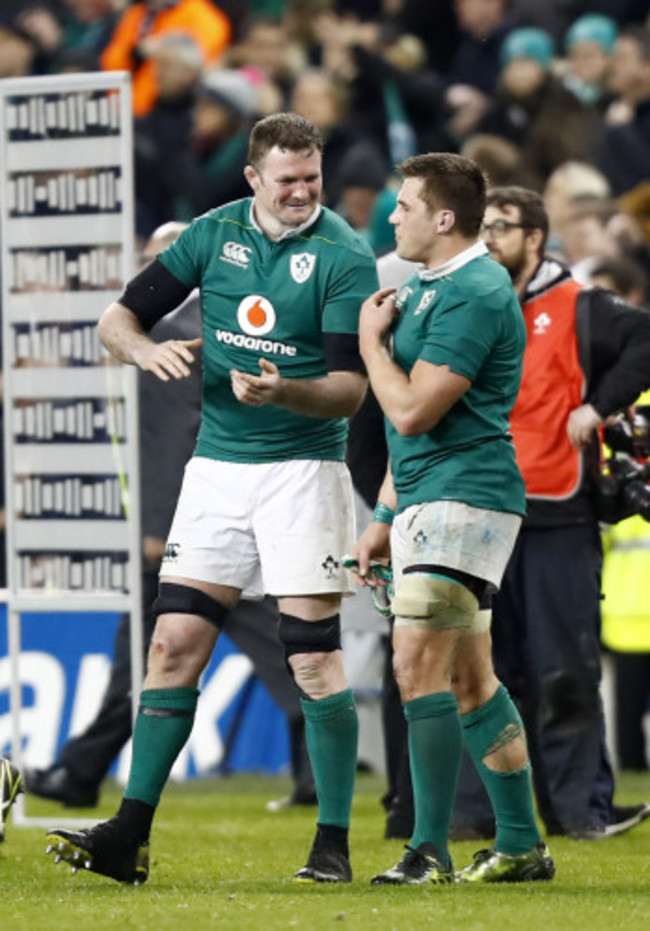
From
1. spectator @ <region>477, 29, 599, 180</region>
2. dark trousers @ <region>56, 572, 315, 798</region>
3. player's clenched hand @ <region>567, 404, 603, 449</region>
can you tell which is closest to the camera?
player's clenched hand @ <region>567, 404, 603, 449</region>

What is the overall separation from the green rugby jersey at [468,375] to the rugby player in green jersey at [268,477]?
0.26 metres

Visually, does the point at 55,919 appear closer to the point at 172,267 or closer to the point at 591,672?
the point at 172,267

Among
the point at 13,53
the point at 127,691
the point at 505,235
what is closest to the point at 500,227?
the point at 505,235

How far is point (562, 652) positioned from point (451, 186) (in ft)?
8.98

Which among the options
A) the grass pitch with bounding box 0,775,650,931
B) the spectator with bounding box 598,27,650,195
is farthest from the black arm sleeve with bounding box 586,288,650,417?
the spectator with bounding box 598,27,650,195

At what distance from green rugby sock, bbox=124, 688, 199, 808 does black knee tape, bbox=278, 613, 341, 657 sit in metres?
0.33

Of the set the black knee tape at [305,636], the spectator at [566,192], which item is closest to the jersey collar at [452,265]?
the black knee tape at [305,636]

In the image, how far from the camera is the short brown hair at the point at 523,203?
8641mm

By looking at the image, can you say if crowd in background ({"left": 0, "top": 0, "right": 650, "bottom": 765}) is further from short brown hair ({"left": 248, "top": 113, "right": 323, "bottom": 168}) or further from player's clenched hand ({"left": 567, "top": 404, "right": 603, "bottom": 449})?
short brown hair ({"left": 248, "top": 113, "right": 323, "bottom": 168})

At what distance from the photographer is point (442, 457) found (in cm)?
673

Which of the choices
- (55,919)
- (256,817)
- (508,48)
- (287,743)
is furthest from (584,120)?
(55,919)

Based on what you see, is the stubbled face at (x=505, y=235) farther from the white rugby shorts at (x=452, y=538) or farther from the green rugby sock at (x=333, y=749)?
the green rugby sock at (x=333, y=749)

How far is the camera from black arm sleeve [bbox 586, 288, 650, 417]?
8.51 meters

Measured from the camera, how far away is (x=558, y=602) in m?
8.95
